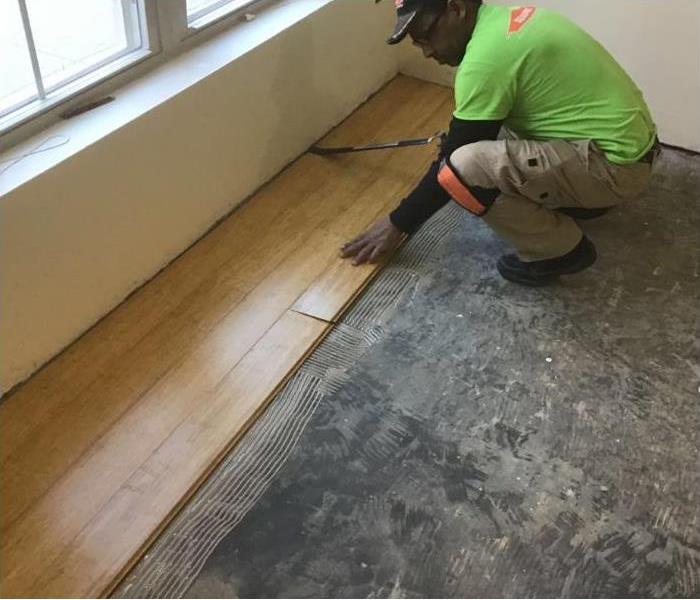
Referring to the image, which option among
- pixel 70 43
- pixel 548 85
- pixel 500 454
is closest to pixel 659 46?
pixel 548 85

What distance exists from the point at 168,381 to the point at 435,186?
0.76 metres

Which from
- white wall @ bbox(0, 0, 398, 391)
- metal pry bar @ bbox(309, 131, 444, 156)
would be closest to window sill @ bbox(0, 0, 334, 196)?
white wall @ bbox(0, 0, 398, 391)

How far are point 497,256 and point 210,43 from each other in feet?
2.93

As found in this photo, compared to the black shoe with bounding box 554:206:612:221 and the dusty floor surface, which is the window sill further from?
the black shoe with bounding box 554:206:612:221

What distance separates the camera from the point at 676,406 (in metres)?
1.64

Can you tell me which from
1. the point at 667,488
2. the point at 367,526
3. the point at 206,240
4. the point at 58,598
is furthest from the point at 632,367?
the point at 58,598

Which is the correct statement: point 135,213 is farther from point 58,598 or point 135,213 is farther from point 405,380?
point 58,598

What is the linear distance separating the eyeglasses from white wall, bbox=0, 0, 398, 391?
44 cm

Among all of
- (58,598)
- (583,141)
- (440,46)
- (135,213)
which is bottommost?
(58,598)

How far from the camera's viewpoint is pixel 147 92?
172cm

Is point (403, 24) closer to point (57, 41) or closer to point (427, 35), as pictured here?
point (427, 35)

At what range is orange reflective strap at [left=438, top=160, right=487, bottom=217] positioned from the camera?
1.79m

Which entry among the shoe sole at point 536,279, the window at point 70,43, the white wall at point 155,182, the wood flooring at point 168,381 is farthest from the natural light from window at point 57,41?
the shoe sole at point 536,279

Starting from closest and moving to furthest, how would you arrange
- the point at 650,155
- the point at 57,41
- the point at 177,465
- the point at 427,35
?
the point at 177,465 → the point at 57,41 → the point at 427,35 → the point at 650,155
